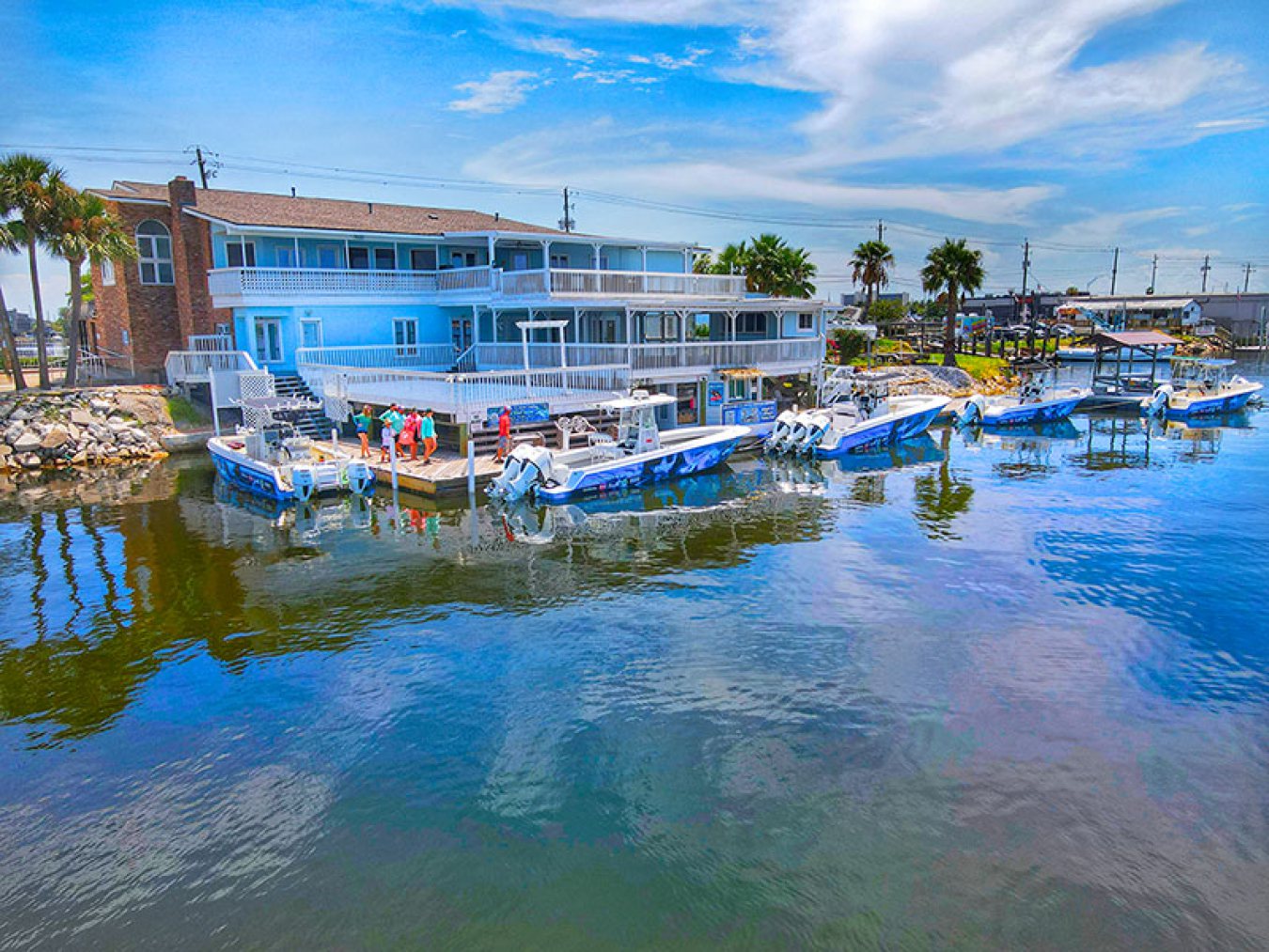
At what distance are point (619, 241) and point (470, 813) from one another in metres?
28.8

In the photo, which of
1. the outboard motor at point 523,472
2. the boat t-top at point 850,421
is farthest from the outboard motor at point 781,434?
the outboard motor at point 523,472

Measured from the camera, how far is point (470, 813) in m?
8.70

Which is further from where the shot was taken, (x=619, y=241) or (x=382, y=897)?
(x=619, y=241)

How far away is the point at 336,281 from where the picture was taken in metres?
31.6

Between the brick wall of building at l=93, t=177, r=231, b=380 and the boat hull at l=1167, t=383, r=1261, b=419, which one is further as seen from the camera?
the boat hull at l=1167, t=383, r=1261, b=419

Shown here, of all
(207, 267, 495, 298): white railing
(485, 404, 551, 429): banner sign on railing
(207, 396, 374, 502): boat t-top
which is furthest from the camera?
(207, 267, 495, 298): white railing

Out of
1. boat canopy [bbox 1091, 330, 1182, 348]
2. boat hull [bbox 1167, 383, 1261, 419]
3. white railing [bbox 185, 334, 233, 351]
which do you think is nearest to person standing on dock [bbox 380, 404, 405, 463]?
white railing [bbox 185, 334, 233, 351]

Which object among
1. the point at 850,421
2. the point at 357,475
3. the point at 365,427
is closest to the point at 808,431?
the point at 850,421

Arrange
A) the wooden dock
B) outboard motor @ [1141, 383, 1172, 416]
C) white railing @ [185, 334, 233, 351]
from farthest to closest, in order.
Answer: outboard motor @ [1141, 383, 1172, 416]
white railing @ [185, 334, 233, 351]
the wooden dock

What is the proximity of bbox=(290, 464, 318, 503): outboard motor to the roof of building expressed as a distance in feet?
43.6

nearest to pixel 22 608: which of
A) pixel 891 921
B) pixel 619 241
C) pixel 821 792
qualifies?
pixel 821 792

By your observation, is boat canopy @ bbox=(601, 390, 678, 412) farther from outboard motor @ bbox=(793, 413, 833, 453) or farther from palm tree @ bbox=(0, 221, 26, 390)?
palm tree @ bbox=(0, 221, 26, 390)

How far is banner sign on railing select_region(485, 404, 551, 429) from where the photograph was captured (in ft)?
81.9

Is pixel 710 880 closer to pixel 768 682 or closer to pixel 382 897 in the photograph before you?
pixel 382 897
